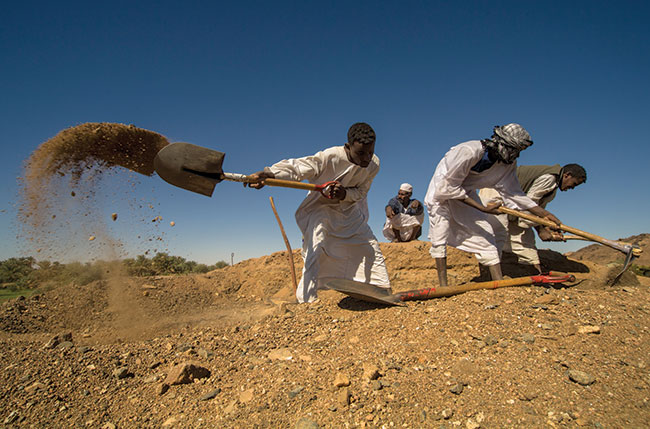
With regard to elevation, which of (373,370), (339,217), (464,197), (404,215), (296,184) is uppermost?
(404,215)

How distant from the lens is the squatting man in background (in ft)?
13.5

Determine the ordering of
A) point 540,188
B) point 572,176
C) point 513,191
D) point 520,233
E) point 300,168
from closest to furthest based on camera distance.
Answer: point 300,168 → point 513,191 → point 572,176 → point 540,188 → point 520,233

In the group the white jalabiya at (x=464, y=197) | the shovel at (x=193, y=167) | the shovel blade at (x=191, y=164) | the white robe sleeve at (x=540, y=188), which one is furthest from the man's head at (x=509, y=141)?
the shovel blade at (x=191, y=164)

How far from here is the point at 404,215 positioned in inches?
282

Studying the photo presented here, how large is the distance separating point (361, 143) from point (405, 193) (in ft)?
13.6

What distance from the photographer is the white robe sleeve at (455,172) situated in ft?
12.0

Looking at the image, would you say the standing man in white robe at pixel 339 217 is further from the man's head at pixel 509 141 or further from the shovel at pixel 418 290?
the man's head at pixel 509 141

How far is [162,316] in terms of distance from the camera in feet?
16.1

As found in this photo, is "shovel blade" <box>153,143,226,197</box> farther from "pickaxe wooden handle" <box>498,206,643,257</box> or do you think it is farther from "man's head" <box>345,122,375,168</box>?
"pickaxe wooden handle" <box>498,206,643,257</box>

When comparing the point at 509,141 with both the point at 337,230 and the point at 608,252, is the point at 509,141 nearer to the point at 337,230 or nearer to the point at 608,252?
the point at 337,230

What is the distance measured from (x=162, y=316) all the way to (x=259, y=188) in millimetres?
3065

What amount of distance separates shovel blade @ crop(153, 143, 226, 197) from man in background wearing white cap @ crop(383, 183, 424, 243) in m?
4.78

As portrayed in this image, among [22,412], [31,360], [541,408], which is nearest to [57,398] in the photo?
[22,412]

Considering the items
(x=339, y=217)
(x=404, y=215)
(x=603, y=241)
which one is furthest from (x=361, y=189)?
(x=404, y=215)
